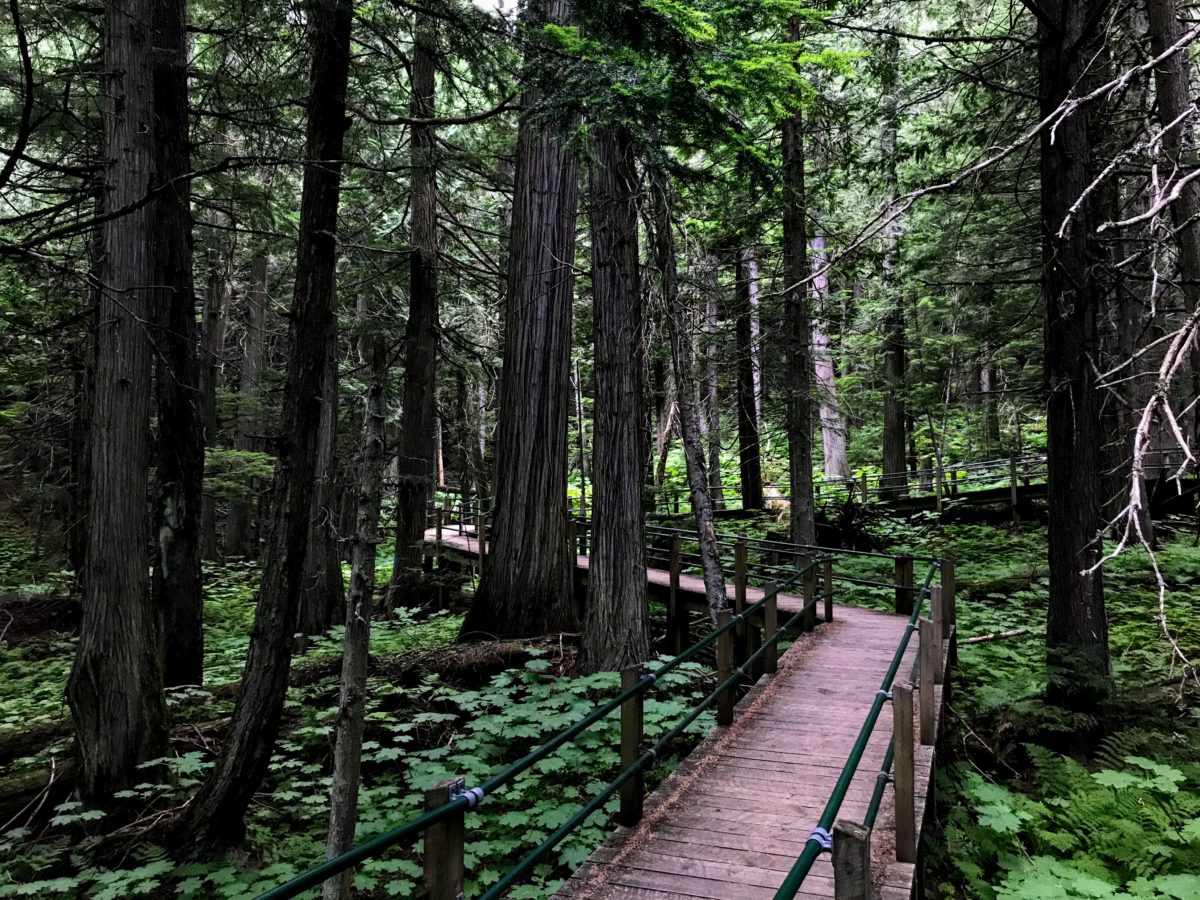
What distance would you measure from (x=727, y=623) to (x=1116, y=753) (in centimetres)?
366

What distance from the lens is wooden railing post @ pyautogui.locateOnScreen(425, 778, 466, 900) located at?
101 inches

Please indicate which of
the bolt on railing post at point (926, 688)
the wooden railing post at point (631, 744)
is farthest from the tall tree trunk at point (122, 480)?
the bolt on railing post at point (926, 688)

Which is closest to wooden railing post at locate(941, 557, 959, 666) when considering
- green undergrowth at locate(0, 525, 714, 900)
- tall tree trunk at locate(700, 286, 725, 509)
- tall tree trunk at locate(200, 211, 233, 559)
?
green undergrowth at locate(0, 525, 714, 900)

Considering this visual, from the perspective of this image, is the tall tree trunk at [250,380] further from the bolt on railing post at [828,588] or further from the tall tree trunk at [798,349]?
the bolt on railing post at [828,588]

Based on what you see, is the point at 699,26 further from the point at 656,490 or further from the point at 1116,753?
the point at 656,490

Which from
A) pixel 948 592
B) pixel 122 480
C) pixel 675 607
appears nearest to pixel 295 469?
pixel 122 480

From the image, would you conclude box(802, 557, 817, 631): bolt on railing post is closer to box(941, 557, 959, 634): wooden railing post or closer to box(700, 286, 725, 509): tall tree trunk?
box(941, 557, 959, 634): wooden railing post

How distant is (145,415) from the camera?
6.32 metres

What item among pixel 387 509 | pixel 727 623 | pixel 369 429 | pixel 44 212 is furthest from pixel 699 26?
pixel 387 509

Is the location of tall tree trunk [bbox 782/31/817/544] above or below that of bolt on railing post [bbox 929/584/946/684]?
above

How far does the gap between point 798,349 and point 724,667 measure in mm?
7074

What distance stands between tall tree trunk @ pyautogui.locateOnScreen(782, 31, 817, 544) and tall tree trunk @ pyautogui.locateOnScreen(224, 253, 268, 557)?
12364mm

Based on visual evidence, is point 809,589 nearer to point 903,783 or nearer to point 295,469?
point 903,783

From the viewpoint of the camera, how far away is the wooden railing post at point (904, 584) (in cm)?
1027
